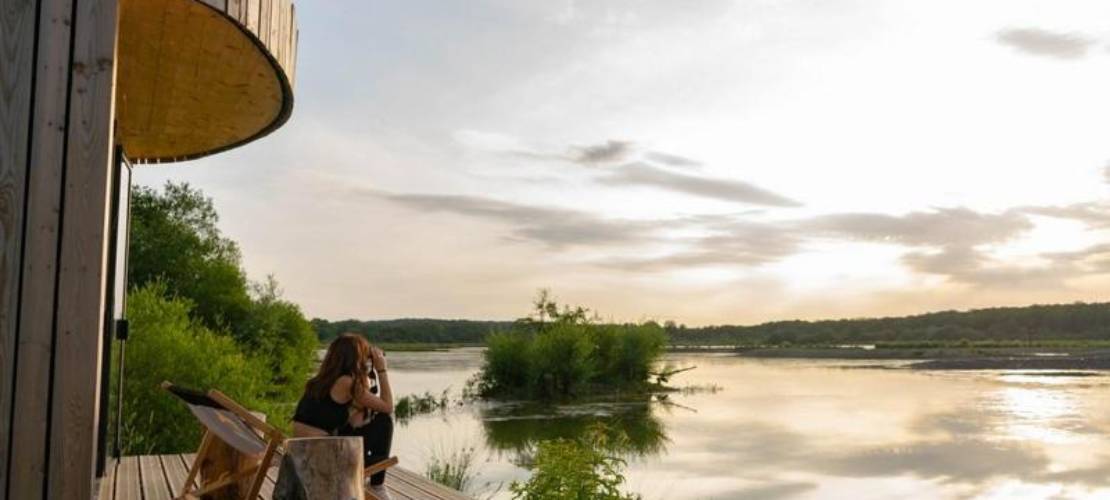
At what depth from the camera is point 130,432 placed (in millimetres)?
8930

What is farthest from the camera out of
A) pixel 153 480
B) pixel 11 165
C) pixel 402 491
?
pixel 153 480

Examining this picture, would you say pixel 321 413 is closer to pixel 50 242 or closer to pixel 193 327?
pixel 50 242

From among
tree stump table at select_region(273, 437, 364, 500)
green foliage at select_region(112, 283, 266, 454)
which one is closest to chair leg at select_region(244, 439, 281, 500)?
tree stump table at select_region(273, 437, 364, 500)

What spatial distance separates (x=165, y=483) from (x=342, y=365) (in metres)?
Result: 1.54

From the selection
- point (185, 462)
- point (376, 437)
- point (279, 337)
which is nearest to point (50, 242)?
point (376, 437)

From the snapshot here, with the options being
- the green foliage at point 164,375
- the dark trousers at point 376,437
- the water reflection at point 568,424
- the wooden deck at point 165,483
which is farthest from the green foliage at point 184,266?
the dark trousers at point 376,437

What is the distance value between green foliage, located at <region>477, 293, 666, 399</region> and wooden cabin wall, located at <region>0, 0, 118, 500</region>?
22928mm

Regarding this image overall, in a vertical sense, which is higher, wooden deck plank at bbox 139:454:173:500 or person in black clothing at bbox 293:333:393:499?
person in black clothing at bbox 293:333:393:499

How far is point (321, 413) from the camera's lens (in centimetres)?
498

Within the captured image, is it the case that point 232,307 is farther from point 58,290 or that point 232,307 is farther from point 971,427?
point 58,290

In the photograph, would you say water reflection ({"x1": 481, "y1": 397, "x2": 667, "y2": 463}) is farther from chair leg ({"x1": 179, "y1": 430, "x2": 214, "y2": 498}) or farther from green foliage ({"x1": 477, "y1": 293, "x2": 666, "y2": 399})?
chair leg ({"x1": 179, "y1": 430, "x2": 214, "y2": 498})

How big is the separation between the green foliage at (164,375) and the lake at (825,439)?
8.94ft

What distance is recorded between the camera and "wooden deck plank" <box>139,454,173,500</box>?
5250mm

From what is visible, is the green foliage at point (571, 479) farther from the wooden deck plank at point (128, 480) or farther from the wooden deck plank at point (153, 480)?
the wooden deck plank at point (128, 480)
